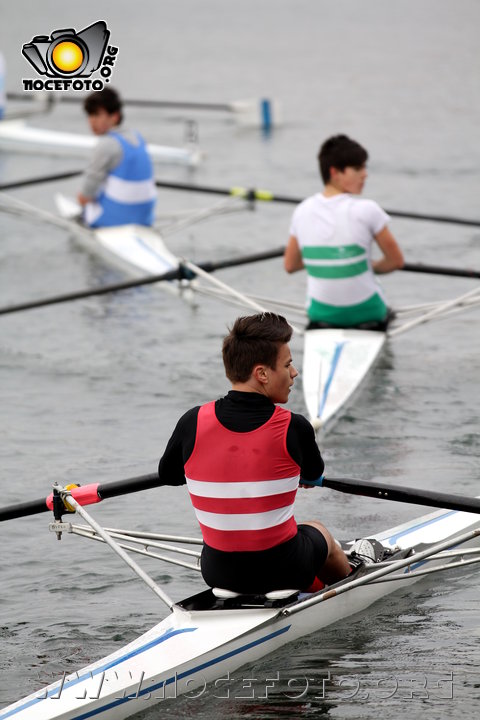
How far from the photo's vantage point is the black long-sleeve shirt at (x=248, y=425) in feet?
15.1

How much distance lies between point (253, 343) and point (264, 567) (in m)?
0.86

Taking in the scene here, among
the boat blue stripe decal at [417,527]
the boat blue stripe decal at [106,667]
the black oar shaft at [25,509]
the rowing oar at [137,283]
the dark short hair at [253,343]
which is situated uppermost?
the dark short hair at [253,343]

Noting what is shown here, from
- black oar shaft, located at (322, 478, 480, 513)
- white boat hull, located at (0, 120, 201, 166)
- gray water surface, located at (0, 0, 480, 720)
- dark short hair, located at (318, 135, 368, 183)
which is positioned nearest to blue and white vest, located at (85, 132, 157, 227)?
gray water surface, located at (0, 0, 480, 720)

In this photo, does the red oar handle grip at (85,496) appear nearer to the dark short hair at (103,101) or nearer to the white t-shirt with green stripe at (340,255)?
the white t-shirt with green stripe at (340,255)

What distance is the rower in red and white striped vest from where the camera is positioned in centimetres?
459

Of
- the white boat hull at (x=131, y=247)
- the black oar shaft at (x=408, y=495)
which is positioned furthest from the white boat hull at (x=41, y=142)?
the black oar shaft at (x=408, y=495)

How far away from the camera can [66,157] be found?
763 inches

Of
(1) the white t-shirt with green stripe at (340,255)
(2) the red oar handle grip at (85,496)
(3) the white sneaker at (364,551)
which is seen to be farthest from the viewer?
(1) the white t-shirt with green stripe at (340,255)

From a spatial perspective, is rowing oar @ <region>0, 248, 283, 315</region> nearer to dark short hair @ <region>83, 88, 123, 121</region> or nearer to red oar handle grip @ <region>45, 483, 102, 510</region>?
dark short hair @ <region>83, 88, 123, 121</region>

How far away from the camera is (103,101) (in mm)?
11562

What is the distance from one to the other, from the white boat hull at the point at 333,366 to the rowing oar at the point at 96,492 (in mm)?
2637

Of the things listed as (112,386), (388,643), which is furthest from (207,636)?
(112,386)

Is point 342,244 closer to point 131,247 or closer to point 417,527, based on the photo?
point 417,527

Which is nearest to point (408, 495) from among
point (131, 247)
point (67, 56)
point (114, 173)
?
point (131, 247)
